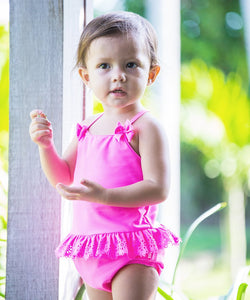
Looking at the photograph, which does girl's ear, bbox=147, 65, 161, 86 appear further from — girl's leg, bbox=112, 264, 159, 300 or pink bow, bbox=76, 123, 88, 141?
girl's leg, bbox=112, 264, 159, 300

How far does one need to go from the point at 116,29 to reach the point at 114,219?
0.50 metres

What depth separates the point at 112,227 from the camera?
111 centimetres

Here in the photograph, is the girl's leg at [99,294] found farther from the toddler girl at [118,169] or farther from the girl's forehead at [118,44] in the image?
the girl's forehead at [118,44]

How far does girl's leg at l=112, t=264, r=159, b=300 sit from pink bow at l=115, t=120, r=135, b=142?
1.09ft

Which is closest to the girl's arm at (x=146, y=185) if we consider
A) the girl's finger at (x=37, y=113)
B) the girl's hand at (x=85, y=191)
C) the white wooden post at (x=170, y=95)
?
the girl's hand at (x=85, y=191)

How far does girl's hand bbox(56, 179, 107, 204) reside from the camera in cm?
100

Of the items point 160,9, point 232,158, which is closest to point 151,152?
point 160,9

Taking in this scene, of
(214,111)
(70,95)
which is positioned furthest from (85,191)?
(214,111)

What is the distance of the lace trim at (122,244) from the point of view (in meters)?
1.07

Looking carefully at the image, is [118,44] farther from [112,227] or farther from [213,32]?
[213,32]

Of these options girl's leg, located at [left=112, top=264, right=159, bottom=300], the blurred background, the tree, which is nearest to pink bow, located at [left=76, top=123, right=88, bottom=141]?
girl's leg, located at [left=112, top=264, right=159, bottom=300]

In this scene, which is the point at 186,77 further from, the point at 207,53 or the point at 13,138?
the point at 13,138

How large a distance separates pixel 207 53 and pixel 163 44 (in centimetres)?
257

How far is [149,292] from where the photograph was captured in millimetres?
1095
